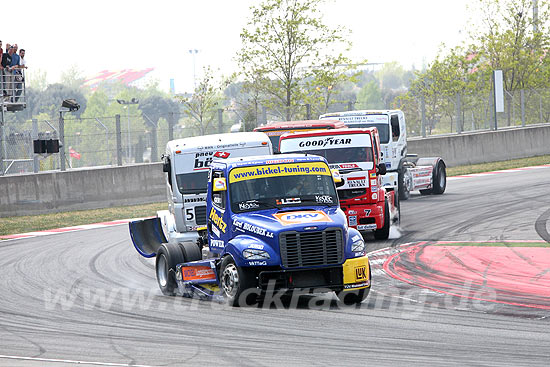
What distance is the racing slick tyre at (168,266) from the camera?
12266 mm

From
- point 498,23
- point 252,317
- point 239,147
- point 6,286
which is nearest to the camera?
point 252,317

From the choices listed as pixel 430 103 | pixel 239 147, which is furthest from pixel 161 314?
pixel 430 103

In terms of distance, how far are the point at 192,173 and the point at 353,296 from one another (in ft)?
18.2

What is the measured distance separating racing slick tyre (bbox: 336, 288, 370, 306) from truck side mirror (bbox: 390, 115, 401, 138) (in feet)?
41.1

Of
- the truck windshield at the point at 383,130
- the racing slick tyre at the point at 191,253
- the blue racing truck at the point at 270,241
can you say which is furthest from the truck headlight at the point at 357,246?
the truck windshield at the point at 383,130

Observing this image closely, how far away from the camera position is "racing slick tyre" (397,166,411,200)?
922 inches

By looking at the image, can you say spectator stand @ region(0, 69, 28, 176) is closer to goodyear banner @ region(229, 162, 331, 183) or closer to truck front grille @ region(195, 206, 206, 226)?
truck front grille @ region(195, 206, 206, 226)

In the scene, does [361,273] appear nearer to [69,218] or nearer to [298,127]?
[298,127]

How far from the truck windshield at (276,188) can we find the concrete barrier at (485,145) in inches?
859

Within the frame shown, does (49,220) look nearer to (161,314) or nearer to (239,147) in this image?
(239,147)

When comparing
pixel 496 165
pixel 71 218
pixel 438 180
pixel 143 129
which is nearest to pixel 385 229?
pixel 438 180

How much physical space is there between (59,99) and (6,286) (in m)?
104

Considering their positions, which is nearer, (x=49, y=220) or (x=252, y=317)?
(x=252, y=317)

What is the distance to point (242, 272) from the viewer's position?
418 inches
